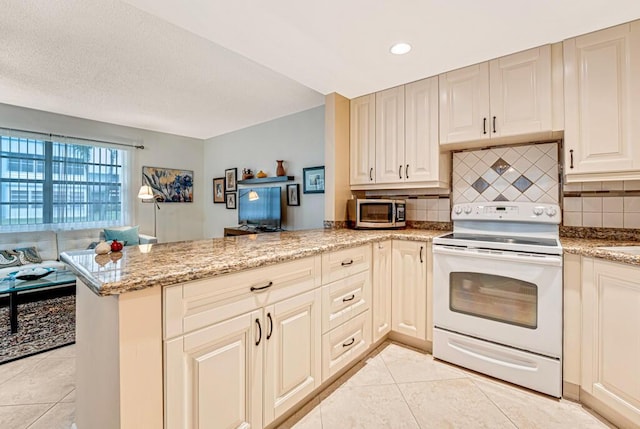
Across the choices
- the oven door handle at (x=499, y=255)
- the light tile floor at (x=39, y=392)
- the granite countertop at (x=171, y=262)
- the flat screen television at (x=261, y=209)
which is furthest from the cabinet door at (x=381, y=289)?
the flat screen television at (x=261, y=209)

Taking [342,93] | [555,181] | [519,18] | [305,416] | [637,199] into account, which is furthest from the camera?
[342,93]

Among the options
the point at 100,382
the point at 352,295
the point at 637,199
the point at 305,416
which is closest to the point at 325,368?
the point at 305,416

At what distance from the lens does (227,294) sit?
1.18 meters

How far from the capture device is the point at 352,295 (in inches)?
76.3

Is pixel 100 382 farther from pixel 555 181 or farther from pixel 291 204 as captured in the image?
pixel 291 204

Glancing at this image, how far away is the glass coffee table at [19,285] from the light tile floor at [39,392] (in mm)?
608

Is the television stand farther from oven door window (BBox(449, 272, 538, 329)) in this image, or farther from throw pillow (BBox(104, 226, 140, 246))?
oven door window (BBox(449, 272, 538, 329))

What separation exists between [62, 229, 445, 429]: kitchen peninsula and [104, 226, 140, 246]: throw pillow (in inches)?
122

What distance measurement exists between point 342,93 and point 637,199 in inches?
91.4

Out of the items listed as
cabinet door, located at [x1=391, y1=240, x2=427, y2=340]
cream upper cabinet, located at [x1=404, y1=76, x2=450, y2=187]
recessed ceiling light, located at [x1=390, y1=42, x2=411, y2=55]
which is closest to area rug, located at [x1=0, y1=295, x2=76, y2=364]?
cabinet door, located at [x1=391, y1=240, x2=427, y2=340]

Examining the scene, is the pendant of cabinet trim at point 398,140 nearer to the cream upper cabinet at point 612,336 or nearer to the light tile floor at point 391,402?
the cream upper cabinet at point 612,336

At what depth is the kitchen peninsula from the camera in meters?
0.93

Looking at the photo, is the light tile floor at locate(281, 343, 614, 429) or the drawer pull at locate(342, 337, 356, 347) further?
the drawer pull at locate(342, 337, 356, 347)

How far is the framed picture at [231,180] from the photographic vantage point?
5.05 m
